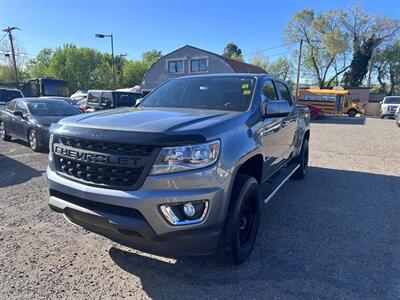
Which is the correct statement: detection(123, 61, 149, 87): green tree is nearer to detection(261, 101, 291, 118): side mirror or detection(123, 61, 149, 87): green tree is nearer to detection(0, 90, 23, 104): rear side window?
detection(0, 90, 23, 104): rear side window

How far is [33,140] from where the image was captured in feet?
27.2

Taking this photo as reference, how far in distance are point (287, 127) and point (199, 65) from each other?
27.0 m

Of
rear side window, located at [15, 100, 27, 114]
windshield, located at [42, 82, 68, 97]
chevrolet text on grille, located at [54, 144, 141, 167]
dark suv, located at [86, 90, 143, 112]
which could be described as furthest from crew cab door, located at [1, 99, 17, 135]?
windshield, located at [42, 82, 68, 97]

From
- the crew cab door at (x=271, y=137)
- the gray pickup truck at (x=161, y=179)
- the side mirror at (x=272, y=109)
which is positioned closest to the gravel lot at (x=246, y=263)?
the gray pickup truck at (x=161, y=179)

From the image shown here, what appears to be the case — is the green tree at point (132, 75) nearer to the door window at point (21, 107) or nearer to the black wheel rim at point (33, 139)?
the door window at point (21, 107)

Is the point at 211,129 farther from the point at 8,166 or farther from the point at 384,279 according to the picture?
the point at 8,166

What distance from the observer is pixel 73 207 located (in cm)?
265

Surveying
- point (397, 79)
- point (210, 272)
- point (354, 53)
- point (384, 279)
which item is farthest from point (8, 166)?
point (397, 79)

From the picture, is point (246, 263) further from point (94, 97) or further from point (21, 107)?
point (94, 97)

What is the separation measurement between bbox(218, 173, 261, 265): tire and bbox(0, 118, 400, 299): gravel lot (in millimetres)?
169

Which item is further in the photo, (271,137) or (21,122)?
(21,122)

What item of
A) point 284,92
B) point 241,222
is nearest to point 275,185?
point 241,222

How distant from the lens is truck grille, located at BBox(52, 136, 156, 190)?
2.36 m

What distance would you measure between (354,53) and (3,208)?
168 ft
